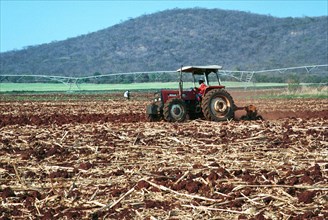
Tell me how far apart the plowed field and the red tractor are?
3.56 meters

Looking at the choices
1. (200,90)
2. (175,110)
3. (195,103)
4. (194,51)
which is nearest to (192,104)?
(195,103)

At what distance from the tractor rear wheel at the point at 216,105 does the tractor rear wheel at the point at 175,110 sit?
2.03ft

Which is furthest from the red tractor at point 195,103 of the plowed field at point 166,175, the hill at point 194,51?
the hill at point 194,51

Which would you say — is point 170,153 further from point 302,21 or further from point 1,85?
point 302,21

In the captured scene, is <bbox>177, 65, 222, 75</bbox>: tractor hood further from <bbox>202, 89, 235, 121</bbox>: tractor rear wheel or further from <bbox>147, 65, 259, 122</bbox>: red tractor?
<bbox>202, 89, 235, 121</bbox>: tractor rear wheel

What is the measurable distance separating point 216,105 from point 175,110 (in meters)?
1.21

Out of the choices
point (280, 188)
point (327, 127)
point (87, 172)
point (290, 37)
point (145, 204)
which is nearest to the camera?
point (145, 204)

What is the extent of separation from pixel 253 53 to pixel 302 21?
3207 cm

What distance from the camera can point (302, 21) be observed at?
18838cm

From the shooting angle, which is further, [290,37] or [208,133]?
[290,37]

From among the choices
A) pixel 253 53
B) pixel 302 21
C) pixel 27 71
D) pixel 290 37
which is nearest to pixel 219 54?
pixel 253 53

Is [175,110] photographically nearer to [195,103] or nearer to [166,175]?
[195,103]

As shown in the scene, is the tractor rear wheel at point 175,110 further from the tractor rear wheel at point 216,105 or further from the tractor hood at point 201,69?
the tractor hood at point 201,69

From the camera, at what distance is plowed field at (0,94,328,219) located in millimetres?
7004
